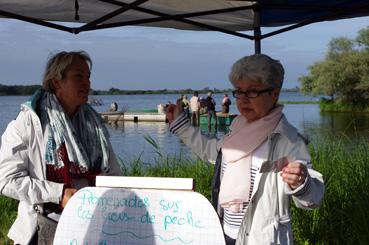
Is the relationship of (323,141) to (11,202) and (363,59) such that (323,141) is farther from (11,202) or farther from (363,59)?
(363,59)

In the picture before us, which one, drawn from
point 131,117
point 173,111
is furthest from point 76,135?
point 131,117

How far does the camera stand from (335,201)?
4496 mm

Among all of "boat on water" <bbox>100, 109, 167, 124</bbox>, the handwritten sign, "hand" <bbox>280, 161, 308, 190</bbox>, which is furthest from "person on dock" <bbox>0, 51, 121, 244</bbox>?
"boat on water" <bbox>100, 109, 167, 124</bbox>

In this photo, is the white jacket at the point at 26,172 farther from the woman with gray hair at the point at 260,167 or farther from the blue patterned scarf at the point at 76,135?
the woman with gray hair at the point at 260,167

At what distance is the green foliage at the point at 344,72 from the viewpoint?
3947 centimetres

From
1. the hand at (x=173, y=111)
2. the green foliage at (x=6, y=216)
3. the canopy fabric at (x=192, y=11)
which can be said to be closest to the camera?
the hand at (x=173, y=111)

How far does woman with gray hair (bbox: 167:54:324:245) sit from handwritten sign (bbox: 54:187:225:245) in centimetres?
18

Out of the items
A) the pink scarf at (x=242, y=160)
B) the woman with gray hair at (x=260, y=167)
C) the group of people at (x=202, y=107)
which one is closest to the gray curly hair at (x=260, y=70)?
the woman with gray hair at (x=260, y=167)

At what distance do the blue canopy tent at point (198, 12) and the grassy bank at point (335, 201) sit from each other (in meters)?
1.49

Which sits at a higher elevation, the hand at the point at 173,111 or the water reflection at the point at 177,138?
the hand at the point at 173,111

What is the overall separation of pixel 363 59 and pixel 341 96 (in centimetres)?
395

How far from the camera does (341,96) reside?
141ft

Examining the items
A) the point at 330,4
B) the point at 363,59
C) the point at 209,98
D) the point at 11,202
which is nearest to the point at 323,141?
the point at 330,4

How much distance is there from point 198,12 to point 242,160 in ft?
6.67
